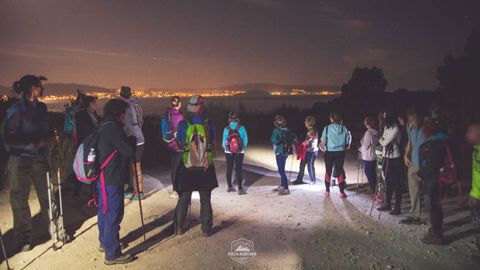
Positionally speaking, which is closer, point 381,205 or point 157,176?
point 381,205

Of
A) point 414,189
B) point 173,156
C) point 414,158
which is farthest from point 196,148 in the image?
point 414,189

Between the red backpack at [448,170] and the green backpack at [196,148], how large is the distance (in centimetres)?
357

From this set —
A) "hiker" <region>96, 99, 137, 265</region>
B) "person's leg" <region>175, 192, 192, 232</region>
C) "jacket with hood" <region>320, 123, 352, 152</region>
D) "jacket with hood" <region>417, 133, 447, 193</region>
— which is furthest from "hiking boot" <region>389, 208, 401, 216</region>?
"hiker" <region>96, 99, 137, 265</region>

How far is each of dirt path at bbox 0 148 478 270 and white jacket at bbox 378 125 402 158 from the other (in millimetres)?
1184

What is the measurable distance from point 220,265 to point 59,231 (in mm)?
2683

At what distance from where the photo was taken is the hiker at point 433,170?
5.39 meters

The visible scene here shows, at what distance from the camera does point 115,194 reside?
4.96 m

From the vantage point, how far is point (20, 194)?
17.7 feet

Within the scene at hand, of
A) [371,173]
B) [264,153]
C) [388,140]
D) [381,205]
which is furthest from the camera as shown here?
[264,153]

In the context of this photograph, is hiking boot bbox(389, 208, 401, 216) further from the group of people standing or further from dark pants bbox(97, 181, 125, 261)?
dark pants bbox(97, 181, 125, 261)

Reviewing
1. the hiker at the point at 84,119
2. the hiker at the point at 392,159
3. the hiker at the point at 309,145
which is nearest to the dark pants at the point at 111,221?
the hiker at the point at 84,119

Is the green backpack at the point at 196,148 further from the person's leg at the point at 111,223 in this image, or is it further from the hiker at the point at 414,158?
the hiker at the point at 414,158

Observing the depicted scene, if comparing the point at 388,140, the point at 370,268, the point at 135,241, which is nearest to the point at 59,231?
Answer: the point at 135,241

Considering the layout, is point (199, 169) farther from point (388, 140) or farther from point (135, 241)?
point (388, 140)
